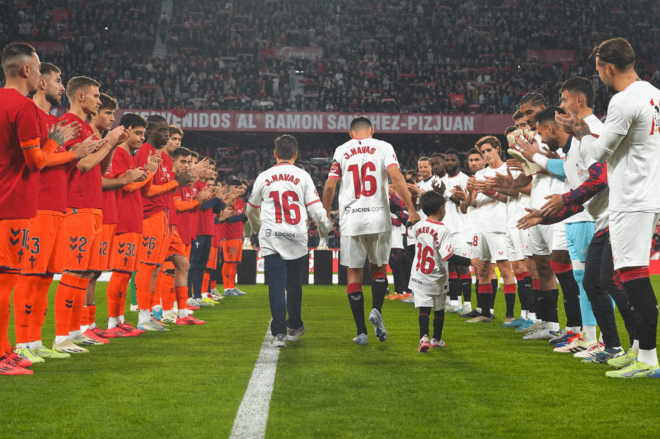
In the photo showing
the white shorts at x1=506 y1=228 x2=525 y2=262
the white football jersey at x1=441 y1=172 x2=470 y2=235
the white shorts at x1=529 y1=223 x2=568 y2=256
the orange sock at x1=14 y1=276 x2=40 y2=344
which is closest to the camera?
the orange sock at x1=14 y1=276 x2=40 y2=344

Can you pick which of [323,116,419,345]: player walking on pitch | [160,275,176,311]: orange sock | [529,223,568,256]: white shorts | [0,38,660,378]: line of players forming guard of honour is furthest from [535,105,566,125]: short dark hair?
[160,275,176,311]: orange sock

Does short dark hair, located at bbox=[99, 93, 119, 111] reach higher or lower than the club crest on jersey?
higher

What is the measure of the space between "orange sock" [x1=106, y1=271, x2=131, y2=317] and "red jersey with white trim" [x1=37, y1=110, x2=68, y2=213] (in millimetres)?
1898

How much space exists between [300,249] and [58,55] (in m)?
27.9

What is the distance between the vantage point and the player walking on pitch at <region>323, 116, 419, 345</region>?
5859 mm

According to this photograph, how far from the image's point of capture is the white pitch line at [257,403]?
2796 mm

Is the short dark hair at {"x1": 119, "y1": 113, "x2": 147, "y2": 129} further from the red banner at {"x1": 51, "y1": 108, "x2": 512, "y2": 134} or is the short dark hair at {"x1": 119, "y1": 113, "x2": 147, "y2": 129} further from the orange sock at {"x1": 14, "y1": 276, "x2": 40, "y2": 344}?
the red banner at {"x1": 51, "y1": 108, "x2": 512, "y2": 134}

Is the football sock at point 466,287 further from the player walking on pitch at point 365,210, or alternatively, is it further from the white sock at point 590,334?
the white sock at point 590,334

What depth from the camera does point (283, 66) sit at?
30672 millimetres

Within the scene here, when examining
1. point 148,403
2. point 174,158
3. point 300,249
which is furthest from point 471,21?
point 148,403

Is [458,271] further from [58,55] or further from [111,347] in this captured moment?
[58,55]

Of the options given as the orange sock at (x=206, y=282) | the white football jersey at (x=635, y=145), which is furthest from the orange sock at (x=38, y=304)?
the orange sock at (x=206, y=282)

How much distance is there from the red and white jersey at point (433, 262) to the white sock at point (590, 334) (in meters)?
1.24

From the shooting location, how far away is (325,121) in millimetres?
26141
